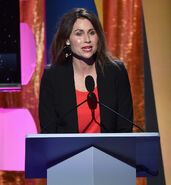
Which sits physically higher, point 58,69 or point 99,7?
point 99,7

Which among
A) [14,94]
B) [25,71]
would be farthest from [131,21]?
[14,94]

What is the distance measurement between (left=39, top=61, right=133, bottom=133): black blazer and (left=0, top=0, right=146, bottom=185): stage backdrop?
749 mm

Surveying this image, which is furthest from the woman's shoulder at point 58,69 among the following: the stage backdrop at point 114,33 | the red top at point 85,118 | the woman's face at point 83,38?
the stage backdrop at point 114,33

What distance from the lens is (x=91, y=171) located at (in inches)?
44.4

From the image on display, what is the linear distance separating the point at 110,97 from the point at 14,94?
4.30 feet

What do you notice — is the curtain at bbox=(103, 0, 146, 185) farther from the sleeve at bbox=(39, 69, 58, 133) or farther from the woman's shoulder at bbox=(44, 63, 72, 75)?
the sleeve at bbox=(39, 69, 58, 133)

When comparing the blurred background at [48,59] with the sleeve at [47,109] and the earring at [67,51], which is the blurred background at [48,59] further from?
the sleeve at [47,109]

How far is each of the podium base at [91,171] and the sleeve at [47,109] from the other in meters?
0.82

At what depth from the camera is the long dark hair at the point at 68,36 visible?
2.06m

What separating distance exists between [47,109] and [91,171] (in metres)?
0.95

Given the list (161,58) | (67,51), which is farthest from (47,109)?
(161,58)

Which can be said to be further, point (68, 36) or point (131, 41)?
point (131, 41)

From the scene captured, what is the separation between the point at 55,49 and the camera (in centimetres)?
220

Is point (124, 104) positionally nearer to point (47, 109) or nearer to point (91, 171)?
point (47, 109)
